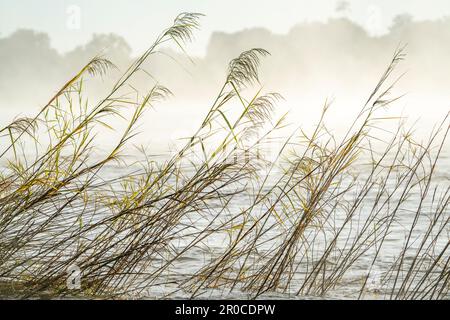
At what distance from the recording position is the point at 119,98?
305 cm

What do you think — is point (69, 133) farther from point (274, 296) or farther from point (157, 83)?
point (274, 296)

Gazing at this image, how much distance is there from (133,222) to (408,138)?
1.44 meters

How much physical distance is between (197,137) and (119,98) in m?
0.40

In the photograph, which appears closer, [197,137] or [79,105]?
[197,137]

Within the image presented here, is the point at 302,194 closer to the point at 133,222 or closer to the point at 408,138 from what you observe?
the point at 408,138
